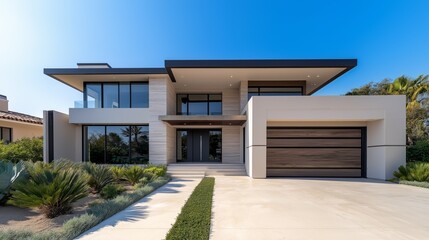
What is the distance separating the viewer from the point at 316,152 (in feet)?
42.5

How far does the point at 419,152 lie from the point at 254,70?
11.2m

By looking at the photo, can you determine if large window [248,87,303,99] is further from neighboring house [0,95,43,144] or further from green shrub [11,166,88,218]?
neighboring house [0,95,43,144]

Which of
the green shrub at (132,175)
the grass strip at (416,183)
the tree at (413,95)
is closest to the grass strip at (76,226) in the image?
the green shrub at (132,175)

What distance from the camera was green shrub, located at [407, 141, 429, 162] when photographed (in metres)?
13.7

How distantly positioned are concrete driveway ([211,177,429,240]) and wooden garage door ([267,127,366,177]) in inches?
168

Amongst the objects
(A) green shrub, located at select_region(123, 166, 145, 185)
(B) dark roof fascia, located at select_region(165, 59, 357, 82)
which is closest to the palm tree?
(B) dark roof fascia, located at select_region(165, 59, 357, 82)

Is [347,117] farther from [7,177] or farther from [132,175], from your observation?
[7,177]

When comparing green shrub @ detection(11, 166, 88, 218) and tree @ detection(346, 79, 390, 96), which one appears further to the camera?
tree @ detection(346, 79, 390, 96)

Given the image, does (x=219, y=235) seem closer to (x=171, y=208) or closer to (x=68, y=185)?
(x=171, y=208)

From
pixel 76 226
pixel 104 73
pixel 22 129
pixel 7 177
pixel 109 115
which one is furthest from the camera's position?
pixel 22 129

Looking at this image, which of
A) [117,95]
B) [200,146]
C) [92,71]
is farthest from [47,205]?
[200,146]

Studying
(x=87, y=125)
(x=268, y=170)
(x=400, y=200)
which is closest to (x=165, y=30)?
(x=87, y=125)

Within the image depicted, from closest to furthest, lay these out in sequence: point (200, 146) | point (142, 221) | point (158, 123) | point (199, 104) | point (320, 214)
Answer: point (142, 221) → point (320, 214) → point (158, 123) → point (200, 146) → point (199, 104)

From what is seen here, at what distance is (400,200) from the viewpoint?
7102 mm
